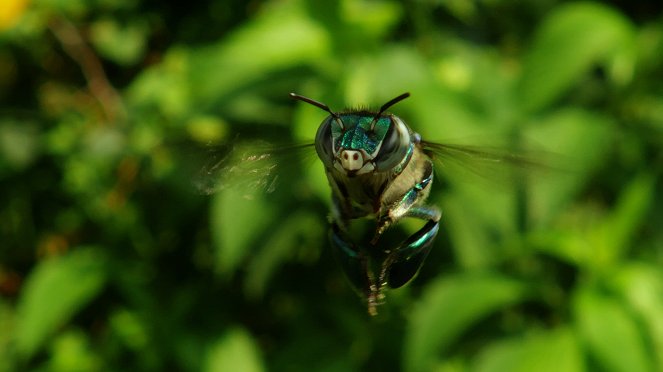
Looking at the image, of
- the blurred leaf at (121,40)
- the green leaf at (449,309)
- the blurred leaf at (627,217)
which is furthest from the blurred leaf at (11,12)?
the blurred leaf at (627,217)

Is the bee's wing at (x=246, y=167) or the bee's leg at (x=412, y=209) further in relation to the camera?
the bee's wing at (x=246, y=167)

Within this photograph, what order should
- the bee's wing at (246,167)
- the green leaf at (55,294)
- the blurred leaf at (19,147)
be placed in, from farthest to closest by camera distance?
1. the blurred leaf at (19,147)
2. the green leaf at (55,294)
3. the bee's wing at (246,167)

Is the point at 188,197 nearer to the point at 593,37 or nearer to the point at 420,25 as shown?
the point at 420,25

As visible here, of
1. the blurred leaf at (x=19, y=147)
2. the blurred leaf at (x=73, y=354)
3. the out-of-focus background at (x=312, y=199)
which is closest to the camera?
the out-of-focus background at (x=312, y=199)

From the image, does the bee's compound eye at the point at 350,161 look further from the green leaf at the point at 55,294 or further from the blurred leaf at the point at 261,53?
the green leaf at the point at 55,294

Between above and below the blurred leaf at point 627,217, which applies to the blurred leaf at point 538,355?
below

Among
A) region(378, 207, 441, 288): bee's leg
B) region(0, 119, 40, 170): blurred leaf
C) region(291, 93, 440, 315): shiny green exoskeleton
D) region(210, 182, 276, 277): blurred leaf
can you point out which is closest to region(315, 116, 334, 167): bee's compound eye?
region(291, 93, 440, 315): shiny green exoskeleton

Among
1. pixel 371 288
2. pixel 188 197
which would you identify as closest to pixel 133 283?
pixel 188 197

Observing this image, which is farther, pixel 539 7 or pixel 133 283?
pixel 539 7
